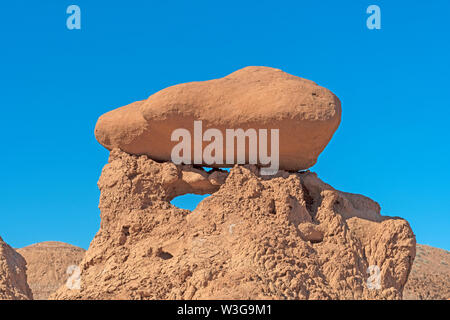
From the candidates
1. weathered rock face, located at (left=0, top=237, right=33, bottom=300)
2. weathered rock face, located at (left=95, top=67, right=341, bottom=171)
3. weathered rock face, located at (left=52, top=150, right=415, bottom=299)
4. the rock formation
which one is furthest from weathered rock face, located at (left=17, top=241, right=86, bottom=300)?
weathered rock face, located at (left=95, top=67, right=341, bottom=171)

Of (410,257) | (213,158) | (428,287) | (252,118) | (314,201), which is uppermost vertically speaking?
(252,118)

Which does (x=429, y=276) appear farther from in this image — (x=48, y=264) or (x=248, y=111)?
(x=248, y=111)

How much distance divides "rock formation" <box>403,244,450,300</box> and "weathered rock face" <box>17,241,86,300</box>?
13.6 metres

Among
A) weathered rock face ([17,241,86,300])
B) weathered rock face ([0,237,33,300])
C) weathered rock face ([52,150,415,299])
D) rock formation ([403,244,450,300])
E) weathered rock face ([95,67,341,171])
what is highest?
weathered rock face ([95,67,341,171])

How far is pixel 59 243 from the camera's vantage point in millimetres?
30531

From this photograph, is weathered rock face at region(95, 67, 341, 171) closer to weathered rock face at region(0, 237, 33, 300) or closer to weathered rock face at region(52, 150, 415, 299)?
weathered rock face at region(52, 150, 415, 299)

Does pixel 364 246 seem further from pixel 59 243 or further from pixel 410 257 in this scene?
pixel 59 243

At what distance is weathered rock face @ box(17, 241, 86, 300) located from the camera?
25.8 metres

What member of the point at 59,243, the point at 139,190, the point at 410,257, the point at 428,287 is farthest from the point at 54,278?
the point at 410,257

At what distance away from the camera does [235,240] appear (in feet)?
32.9

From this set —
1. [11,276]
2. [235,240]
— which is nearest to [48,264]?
[11,276]

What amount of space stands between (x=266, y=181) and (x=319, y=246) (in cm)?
137

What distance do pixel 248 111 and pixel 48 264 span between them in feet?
61.6

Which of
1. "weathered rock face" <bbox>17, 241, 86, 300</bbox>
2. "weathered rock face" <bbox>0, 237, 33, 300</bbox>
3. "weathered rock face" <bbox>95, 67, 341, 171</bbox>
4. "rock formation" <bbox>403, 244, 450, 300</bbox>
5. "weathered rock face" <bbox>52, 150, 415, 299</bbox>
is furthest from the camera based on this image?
"weathered rock face" <bbox>17, 241, 86, 300</bbox>
